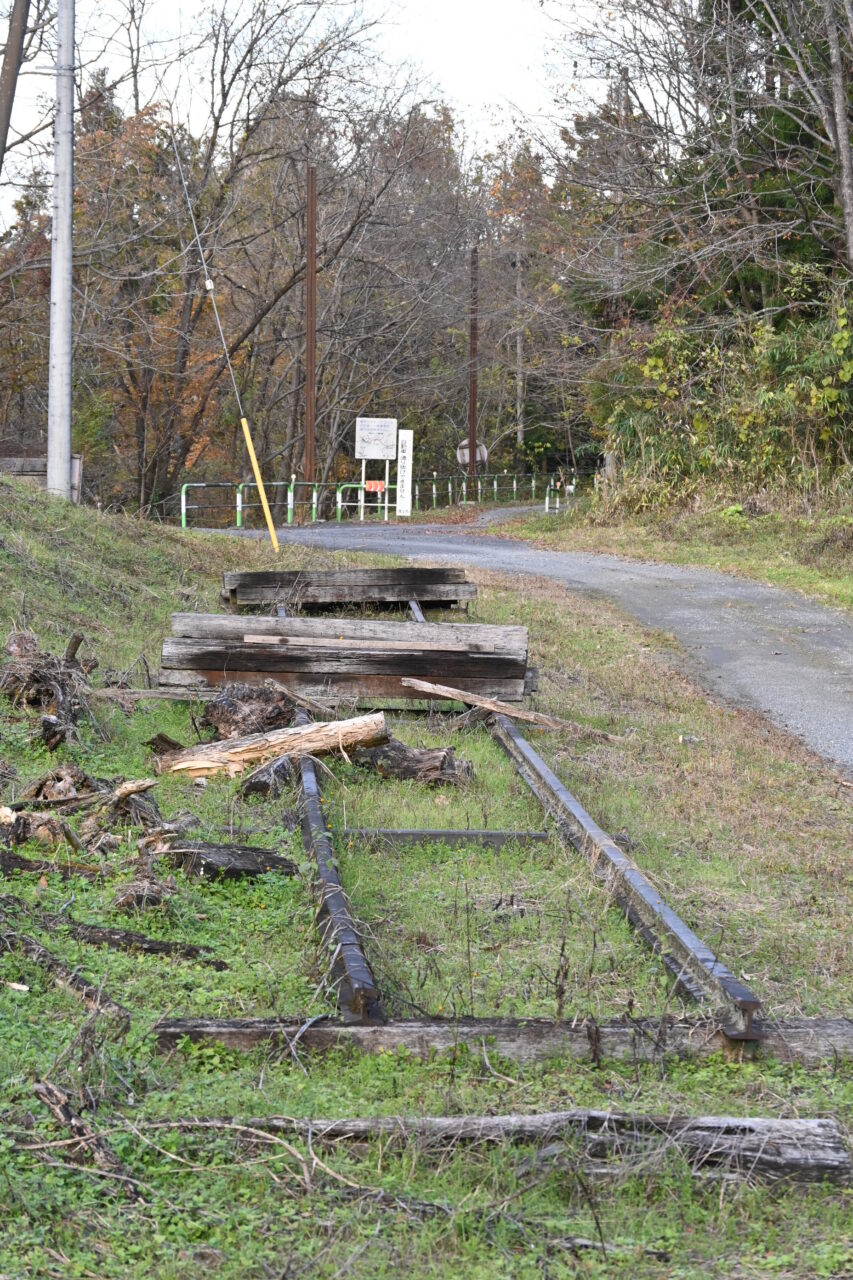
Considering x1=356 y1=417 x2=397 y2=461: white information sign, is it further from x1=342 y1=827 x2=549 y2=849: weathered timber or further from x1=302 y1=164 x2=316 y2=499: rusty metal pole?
x1=342 y1=827 x2=549 y2=849: weathered timber

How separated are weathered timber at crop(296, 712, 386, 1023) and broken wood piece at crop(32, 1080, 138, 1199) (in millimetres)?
954

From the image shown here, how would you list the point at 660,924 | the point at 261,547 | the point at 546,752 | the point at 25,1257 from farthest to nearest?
the point at 261,547 → the point at 546,752 → the point at 660,924 → the point at 25,1257

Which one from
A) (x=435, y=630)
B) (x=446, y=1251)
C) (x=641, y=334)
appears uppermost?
Answer: (x=641, y=334)

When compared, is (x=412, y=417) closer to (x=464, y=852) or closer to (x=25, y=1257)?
(x=464, y=852)

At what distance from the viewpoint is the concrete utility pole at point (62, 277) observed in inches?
653

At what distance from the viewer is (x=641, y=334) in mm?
28641

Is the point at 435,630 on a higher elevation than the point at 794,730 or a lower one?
higher

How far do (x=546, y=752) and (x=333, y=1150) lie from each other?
5.57 metres

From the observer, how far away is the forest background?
83.8 ft

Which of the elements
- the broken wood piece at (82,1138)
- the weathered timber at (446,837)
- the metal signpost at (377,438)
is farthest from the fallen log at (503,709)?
the metal signpost at (377,438)

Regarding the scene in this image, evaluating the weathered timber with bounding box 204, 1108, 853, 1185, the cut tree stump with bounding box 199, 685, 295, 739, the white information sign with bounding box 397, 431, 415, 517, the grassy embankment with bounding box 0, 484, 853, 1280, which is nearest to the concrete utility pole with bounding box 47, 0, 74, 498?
the grassy embankment with bounding box 0, 484, 853, 1280

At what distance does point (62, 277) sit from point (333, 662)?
8726mm

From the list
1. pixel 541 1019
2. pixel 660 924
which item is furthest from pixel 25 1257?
pixel 660 924

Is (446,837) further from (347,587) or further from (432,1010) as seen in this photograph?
(347,587)
